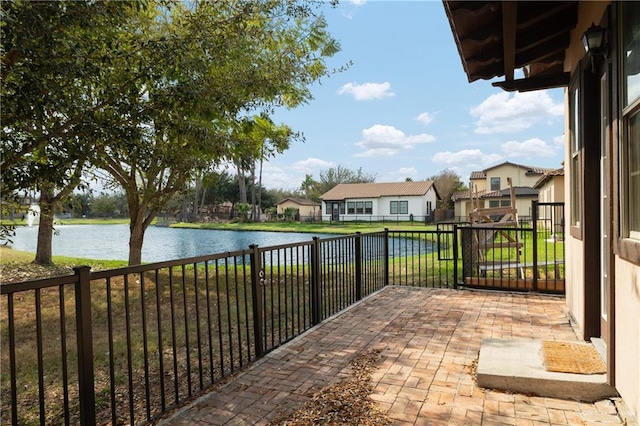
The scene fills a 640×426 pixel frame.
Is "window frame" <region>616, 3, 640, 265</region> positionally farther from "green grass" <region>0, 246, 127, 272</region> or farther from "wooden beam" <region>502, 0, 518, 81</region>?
"green grass" <region>0, 246, 127, 272</region>

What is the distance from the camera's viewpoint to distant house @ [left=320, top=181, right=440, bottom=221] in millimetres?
32312

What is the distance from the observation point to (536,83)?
4.13m

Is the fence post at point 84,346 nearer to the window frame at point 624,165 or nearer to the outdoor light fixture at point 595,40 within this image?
the window frame at point 624,165

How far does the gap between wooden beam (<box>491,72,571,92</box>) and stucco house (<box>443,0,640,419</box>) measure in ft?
0.03

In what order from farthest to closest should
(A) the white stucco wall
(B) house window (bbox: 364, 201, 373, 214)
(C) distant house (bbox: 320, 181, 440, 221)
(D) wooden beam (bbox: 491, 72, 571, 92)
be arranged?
(B) house window (bbox: 364, 201, 373, 214)
(C) distant house (bbox: 320, 181, 440, 221)
(A) the white stucco wall
(D) wooden beam (bbox: 491, 72, 571, 92)

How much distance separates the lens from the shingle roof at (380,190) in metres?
32.7

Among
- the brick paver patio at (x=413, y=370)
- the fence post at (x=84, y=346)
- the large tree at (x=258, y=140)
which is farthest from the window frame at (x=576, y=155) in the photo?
the large tree at (x=258, y=140)

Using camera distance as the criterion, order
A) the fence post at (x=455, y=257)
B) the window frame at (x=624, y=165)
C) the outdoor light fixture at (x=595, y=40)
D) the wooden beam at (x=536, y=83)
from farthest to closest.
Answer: the fence post at (x=455, y=257), the wooden beam at (x=536, y=83), the outdoor light fixture at (x=595, y=40), the window frame at (x=624, y=165)

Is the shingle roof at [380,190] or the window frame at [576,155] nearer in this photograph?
the window frame at [576,155]

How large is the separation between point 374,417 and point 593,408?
4.34 ft

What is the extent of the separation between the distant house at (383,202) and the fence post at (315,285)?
93.0ft

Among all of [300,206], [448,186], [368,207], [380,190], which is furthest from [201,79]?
[300,206]

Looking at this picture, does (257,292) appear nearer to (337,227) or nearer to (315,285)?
(315,285)

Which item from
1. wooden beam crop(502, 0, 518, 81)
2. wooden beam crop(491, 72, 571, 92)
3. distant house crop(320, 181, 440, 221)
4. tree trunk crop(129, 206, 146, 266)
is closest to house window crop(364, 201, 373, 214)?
distant house crop(320, 181, 440, 221)
